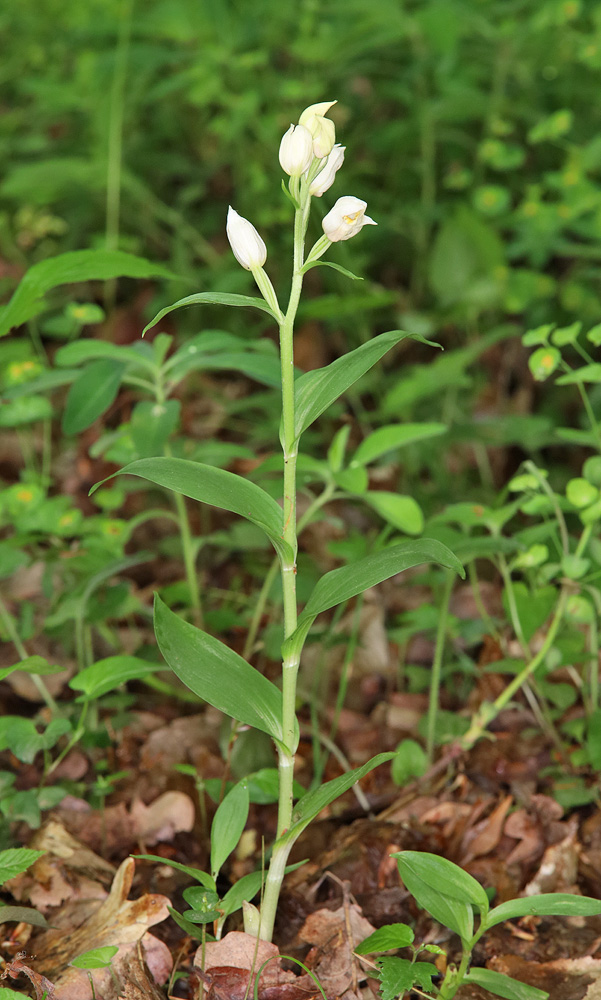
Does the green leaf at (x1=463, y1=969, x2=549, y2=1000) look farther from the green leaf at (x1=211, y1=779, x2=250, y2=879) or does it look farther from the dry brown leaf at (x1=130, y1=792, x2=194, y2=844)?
the dry brown leaf at (x1=130, y1=792, x2=194, y2=844)

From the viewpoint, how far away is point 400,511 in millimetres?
1472

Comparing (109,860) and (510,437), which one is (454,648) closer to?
(510,437)

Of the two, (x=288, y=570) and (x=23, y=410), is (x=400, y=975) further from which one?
(x=23, y=410)

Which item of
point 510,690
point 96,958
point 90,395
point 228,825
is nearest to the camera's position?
point 96,958

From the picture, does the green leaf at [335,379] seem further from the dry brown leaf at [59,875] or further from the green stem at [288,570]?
the dry brown leaf at [59,875]

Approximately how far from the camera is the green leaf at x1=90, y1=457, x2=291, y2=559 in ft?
3.11

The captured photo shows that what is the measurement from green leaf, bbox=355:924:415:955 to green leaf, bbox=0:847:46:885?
43cm

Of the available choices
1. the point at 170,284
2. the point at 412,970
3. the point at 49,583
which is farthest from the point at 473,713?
the point at 170,284

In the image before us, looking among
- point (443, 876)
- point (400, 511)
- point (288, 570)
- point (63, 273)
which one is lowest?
point (443, 876)

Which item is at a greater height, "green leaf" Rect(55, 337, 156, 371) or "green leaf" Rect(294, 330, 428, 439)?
"green leaf" Rect(294, 330, 428, 439)

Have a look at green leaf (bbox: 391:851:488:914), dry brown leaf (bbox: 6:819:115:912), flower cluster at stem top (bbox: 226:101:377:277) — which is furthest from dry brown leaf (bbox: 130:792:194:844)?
flower cluster at stem top (bbox: 226:101:377:277)

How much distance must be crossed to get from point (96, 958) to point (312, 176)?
984mm

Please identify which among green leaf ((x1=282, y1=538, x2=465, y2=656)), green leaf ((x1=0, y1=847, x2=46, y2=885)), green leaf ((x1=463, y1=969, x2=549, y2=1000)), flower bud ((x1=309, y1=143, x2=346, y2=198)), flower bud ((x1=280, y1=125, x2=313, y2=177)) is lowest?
green leaf ((x1=463, y1=969, x2=549, y2=1000))

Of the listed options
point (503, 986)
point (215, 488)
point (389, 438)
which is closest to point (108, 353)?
point (389, 438)
